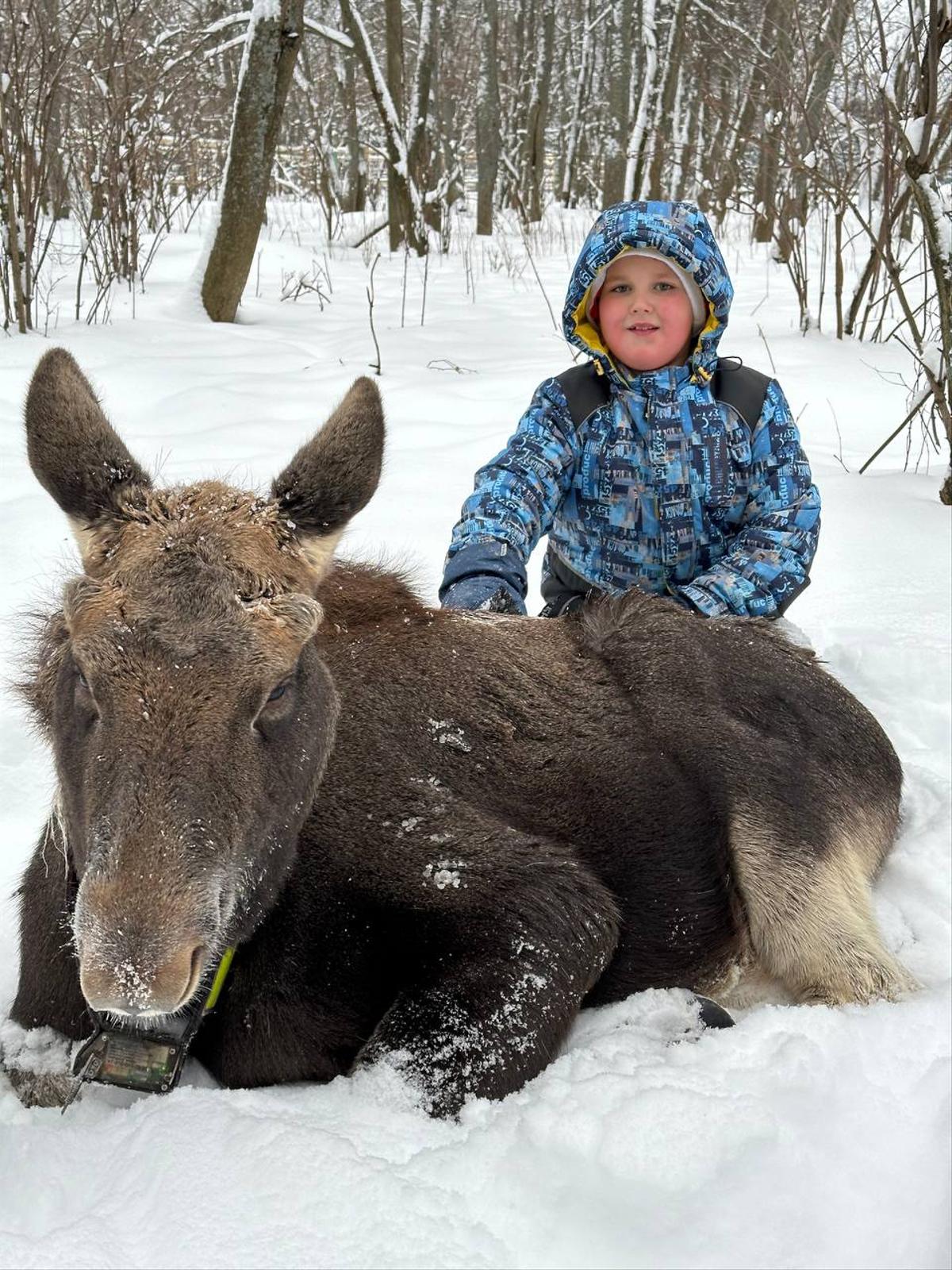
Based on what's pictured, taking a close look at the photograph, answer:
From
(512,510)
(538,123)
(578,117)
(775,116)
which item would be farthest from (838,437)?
(578,117)

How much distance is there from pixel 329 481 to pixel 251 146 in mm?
9001

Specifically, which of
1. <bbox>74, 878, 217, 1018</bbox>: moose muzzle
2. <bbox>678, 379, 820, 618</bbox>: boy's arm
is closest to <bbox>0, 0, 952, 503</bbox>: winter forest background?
<bbox>678, 379, 820, 618</bbox>: boy's arm

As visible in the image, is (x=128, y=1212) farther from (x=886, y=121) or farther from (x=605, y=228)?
(x=886, y=121)

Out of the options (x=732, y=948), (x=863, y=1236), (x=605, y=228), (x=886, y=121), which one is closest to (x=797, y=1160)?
(x=863, y=1236)

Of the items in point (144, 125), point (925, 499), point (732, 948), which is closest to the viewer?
point (732, 948)

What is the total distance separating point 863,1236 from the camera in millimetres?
2326

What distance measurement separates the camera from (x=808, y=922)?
3.45 meters

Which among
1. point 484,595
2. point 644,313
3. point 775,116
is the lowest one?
point 484,595

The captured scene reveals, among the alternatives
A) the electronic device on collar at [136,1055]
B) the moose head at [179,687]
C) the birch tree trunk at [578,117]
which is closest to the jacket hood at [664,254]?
the moose head at [179,687]

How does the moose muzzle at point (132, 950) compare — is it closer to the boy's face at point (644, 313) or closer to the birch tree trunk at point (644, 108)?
the boy's face at point (644, 313)

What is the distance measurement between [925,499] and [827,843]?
384 centimetres

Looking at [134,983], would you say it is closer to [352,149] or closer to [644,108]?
[644,108]

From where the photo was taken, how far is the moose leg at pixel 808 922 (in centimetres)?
338

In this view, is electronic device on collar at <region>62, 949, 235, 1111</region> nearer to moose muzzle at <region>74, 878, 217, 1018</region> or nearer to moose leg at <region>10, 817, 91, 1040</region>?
moose leg at <region>10, 817, 91, 1040</region>
